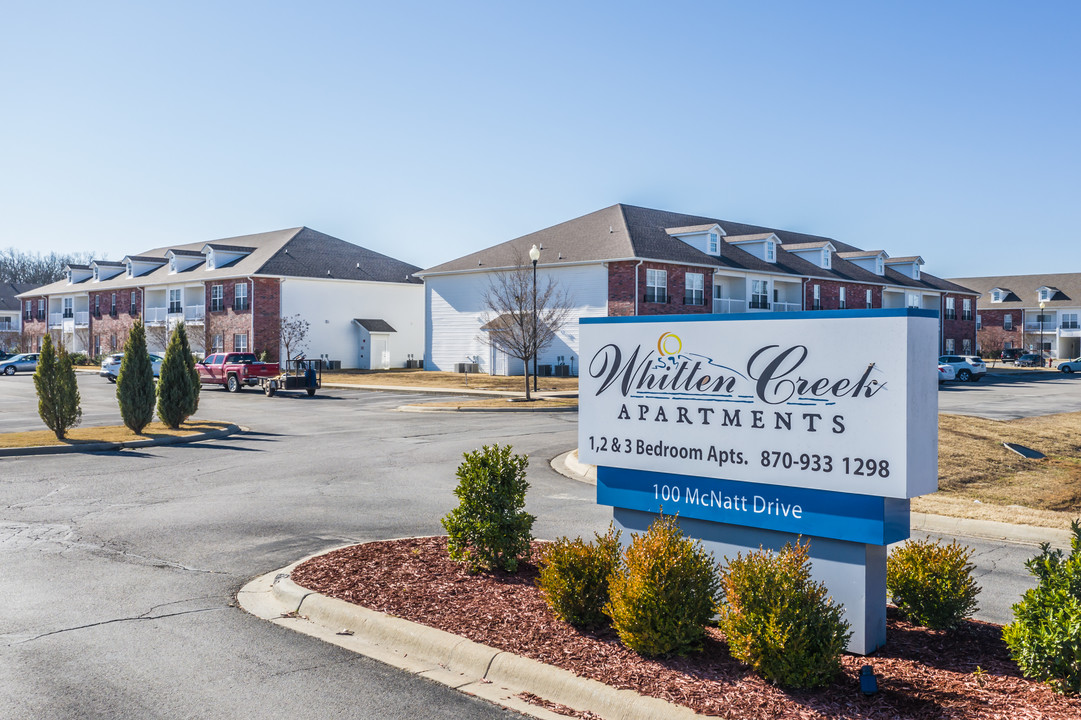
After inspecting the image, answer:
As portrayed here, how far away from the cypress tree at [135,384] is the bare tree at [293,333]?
32164 mm

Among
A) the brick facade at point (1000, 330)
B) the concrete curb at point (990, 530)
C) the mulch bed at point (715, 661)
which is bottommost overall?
the concrete curb at point (990, 530)

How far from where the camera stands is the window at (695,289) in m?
47.2

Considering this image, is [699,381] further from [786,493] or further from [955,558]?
[955,558]

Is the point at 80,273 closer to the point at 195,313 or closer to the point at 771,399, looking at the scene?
the point at 195,313

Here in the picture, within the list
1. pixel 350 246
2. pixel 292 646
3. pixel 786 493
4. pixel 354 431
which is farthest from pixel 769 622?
pixel 350 246

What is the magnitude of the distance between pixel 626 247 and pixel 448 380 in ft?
37.9

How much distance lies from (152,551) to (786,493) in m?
6.69

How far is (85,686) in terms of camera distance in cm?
545

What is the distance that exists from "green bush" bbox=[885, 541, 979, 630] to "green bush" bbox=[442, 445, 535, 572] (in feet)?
9.79

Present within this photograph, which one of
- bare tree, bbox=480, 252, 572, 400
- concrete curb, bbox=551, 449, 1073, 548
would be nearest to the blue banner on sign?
concrete curb, bbox=551, 449, 1073, 548

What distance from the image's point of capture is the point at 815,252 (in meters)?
57.2

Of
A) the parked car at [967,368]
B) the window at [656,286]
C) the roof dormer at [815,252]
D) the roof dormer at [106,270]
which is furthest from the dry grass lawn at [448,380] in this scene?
the roof dormer at [106,270]

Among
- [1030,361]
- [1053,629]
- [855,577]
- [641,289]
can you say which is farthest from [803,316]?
[1030,361]

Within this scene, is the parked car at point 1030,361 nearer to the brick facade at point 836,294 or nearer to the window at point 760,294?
the brick facade at point 836,294
